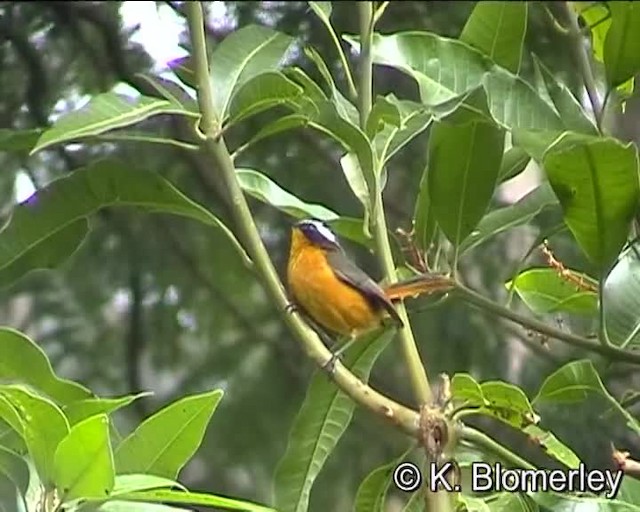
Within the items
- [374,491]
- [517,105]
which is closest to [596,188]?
[517,105]

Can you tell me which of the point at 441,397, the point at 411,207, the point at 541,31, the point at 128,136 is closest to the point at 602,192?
the point at 441,397

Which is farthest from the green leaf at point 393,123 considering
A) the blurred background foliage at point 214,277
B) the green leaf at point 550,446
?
the blurred background foliage at point 214,277

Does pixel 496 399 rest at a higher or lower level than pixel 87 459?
lower

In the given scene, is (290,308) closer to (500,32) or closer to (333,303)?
(333,303)

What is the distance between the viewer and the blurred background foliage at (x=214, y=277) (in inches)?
79.4

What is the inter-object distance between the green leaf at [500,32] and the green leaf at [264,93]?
15cm

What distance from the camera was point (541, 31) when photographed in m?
1.99

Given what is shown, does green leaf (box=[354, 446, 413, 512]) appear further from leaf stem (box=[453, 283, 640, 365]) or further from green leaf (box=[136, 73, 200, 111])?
green leaf (box=[136, 73, 200, 111])

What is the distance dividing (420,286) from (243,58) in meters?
0.23

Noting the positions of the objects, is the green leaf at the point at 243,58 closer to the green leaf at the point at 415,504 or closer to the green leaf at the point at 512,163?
the green leaf at the point at 512,163

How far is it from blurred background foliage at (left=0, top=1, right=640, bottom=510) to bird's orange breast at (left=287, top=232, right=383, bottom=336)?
999mm

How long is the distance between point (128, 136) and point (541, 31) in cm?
125

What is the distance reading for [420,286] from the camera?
89cm

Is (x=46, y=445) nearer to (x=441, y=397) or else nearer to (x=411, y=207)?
(x=441, y=397)
